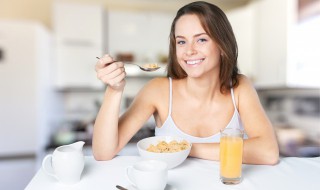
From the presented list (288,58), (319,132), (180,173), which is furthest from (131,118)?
(319,132)

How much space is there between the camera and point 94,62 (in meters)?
2.52

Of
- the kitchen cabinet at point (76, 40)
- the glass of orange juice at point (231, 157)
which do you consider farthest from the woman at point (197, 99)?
the kitchen cabinet at point (76, 40)

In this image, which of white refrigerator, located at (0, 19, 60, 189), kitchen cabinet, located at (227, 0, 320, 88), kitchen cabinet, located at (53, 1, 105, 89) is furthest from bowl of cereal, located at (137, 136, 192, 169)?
kitchen cabinet, located at (53, 1, 105, 89)

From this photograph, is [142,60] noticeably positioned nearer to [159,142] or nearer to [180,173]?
[159,142]

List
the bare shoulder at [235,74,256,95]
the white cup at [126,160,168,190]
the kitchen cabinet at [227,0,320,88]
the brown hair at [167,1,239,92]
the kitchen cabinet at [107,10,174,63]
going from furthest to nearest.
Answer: the kitchen cabinet at [107,10,174,63]
the kitchen cabinet at [227,0,320,88]
the bare shoulder at [235,74,256,95]
the brown hair at [167,1,239,92]
the white cup at [126,160,168,190]

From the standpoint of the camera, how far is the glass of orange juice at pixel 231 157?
2.10ft

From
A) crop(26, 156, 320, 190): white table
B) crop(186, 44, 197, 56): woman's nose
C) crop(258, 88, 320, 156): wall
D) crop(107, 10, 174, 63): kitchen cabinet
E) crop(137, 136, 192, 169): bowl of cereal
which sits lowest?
crop(258, 88, 320, 156): wall

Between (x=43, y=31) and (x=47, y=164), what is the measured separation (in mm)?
1810

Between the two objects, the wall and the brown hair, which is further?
the wall

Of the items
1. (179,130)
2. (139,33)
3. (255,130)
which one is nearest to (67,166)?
(179,130)

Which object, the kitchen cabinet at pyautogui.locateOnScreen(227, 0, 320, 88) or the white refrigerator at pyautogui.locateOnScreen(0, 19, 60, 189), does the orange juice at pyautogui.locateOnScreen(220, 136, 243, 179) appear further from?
the white refrigerator at pyautogui.locateOnScreen(0, 19, 60, 189)

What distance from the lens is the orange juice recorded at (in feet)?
2.11

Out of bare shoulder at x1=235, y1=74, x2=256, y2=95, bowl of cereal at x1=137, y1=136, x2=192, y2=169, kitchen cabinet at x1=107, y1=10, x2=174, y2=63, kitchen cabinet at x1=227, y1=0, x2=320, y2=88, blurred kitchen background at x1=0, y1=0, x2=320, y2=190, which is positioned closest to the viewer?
→ bowl of cereal at x1=137, y1=136, x2=192, y2=169

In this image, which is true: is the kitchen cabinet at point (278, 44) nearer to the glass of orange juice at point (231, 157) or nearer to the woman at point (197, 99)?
the woman at point (197, 99)
